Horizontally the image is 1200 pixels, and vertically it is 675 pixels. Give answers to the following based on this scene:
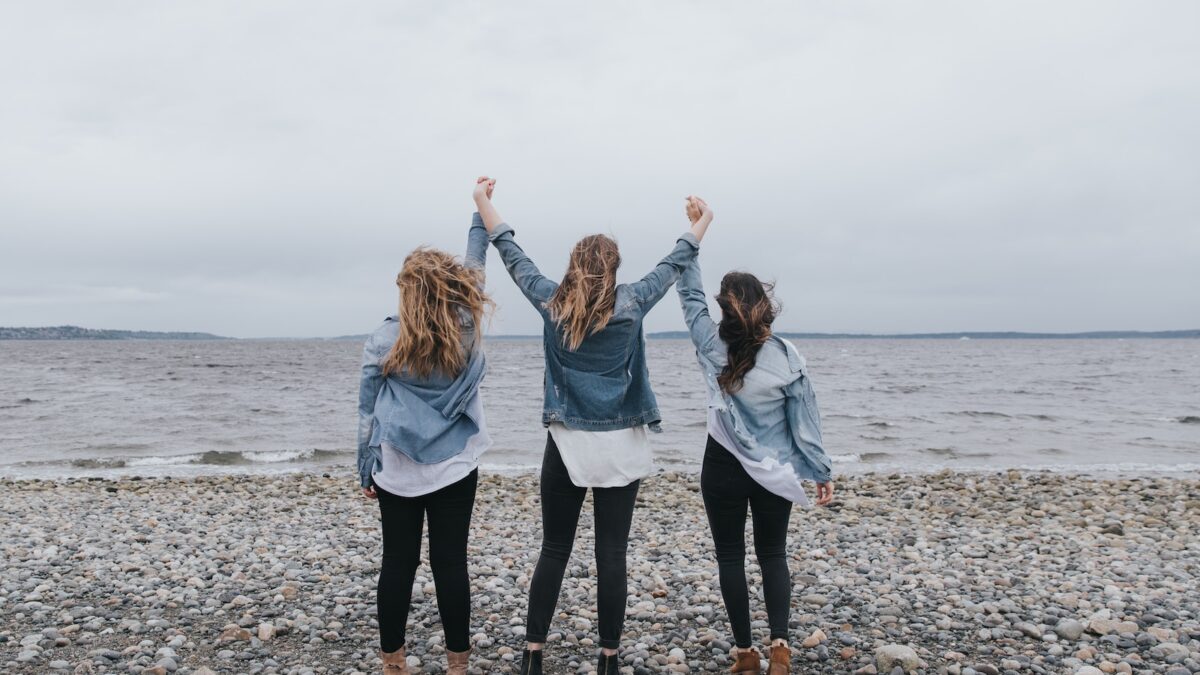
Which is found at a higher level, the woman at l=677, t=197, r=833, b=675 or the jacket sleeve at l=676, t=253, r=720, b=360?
the jacket sleeve at l=676, t=253, r=720, b=360

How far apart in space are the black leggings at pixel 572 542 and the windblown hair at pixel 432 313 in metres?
0.70

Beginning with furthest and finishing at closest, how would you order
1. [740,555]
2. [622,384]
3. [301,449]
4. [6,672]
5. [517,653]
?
[301,449] → [517,653] → [6,672] → [740,555] → [622,384]

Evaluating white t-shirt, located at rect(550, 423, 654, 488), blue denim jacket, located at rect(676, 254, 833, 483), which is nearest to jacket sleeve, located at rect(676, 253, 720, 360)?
blue denim jacket, located at rect(676, 254, 833, 483)

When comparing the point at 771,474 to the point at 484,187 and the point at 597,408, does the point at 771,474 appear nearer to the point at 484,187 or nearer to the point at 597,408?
the point at 597,408

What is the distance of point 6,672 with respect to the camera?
4730mm

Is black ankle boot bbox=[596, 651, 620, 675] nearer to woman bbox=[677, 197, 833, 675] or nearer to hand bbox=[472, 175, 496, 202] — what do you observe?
woman bbox=[677, 197, 833, 675]

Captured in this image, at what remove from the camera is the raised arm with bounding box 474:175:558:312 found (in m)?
4.04

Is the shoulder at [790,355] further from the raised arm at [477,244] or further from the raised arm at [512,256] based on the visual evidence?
the raised arm at [477,244]

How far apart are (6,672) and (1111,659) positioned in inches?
259

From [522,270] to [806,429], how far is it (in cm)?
169

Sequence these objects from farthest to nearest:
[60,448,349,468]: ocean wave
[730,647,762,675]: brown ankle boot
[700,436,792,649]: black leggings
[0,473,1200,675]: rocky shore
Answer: [60,448,349,468]: ocean wave
[0,473,1200,675]: rocky shore
[730,647,762,675]: brown ankle boot
[700,436,792,649]: black leggings

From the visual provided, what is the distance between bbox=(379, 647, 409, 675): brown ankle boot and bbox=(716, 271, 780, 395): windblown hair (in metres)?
2.19

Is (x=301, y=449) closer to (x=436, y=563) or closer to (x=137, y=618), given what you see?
(x=137, y=618)

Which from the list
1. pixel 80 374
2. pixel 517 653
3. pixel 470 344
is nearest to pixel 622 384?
pixel 470 344
